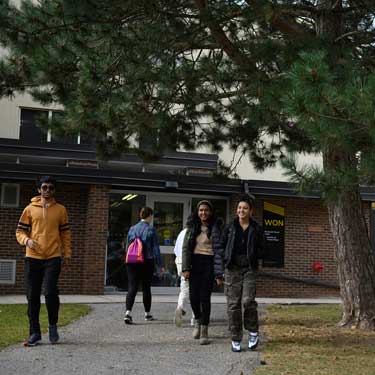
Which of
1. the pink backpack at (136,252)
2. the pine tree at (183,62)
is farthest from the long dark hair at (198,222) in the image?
the pink backpack at (136,252)

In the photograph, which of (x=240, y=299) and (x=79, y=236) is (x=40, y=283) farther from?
(x=79, y=236)

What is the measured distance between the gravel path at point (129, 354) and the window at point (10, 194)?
549cm

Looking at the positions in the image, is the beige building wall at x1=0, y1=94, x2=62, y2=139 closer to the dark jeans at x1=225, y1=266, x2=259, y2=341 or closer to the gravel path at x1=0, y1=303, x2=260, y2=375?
the gravel path at x1=0, y1=303, x2=260, y2=375

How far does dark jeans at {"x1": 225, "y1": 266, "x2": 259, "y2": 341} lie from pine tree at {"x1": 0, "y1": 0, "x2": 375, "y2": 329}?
132 cm

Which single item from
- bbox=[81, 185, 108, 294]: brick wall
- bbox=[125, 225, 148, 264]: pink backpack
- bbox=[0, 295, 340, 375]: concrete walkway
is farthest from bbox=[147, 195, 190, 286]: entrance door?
bbox=[125, 225, 148, 264]: pink backpack

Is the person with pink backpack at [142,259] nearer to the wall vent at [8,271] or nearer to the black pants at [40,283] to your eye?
the black pants at [40,283]

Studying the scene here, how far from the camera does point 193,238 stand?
25.1 ft

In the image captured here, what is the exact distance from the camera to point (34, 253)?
6988 mm

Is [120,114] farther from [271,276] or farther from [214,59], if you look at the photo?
[271,276]

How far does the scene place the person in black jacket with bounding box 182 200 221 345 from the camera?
7492mm

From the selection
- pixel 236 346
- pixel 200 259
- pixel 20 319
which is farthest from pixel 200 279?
pixel 20 319

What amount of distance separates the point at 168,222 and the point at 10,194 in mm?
3800

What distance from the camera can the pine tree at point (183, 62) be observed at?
728 centimetres

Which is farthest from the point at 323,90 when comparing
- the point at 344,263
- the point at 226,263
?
the point at 344,263
